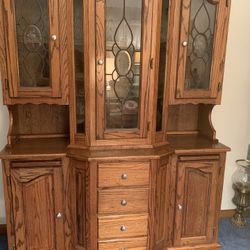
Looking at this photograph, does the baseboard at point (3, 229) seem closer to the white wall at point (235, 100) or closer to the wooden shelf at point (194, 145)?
the white wall at point (235, 100)

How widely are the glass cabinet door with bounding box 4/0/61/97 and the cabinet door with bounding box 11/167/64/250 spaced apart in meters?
0.51

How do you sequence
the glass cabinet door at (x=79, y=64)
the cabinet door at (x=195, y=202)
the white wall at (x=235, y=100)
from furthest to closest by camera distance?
the white wall at (x=235, y=100) < the cabinet door at (x=195, y=202) < the glass cabinet door at (x=79, y=64)

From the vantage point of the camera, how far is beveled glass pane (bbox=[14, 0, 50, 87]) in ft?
5.20

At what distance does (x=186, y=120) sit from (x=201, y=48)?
62 centimetres

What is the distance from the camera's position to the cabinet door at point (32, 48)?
1.57m

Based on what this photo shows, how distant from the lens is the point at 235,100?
2299 millimetres

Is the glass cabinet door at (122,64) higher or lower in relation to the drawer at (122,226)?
higher

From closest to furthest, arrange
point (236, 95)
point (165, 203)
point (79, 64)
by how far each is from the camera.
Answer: point (79, 64), point (165, 203), point (236, 95)

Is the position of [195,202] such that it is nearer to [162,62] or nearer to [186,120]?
[186,120]

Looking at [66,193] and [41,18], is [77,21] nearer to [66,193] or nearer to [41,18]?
[41,18]

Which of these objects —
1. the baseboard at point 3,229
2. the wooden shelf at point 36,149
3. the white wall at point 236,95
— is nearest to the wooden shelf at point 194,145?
the white wall at point 236,95

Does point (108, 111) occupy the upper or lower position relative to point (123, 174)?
upper

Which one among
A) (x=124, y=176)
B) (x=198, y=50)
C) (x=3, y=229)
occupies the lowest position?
(x=3, y=229)

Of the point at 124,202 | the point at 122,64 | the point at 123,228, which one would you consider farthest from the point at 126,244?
the point at 122,64
